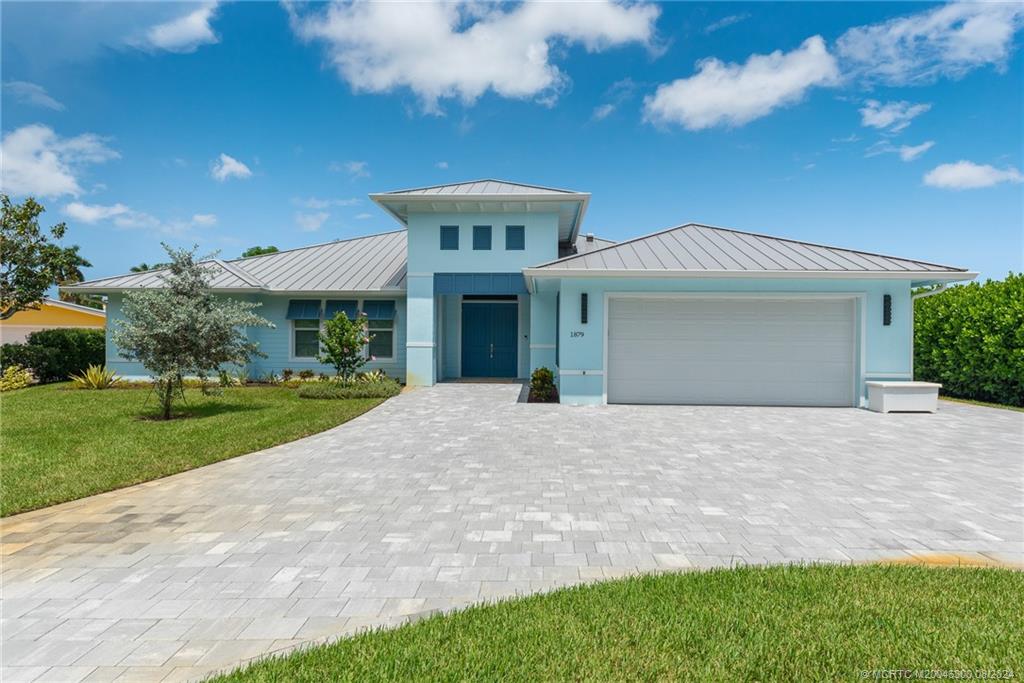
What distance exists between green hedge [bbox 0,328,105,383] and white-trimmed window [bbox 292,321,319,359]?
27.9 feet

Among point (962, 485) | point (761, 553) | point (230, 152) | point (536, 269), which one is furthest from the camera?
point (230, 152)

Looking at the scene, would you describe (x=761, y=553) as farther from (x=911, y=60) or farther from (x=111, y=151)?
(x=111, y=151)

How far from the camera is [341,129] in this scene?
17062 mm

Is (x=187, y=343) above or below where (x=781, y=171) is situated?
below

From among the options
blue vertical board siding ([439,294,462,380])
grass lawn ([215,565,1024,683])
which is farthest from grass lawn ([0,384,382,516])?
grass lawn ([215,565,1024,683])

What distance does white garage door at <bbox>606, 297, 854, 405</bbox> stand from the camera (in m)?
11.8

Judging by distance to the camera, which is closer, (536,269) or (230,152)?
(536,269)

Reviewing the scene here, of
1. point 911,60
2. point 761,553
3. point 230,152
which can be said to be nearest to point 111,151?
point 230,152

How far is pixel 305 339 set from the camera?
17000 mm

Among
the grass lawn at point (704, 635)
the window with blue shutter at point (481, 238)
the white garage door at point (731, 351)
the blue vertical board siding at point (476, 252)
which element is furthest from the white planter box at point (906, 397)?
the window with blue shutter at point (481, 238)

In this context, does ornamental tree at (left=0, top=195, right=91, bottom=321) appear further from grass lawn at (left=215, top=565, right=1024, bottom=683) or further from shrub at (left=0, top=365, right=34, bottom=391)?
grass lawn at (left=215, top=565, right=1024, bottom=683)

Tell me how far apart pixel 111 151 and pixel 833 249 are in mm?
20838

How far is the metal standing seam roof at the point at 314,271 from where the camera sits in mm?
16297

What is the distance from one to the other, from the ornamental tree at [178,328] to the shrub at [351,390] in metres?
2.81
